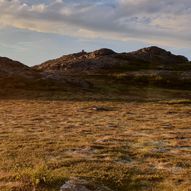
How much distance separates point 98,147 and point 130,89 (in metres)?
68.3

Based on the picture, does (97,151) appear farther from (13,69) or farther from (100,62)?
(100,62)

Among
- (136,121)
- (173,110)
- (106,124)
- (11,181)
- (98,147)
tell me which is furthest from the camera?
(173,110)

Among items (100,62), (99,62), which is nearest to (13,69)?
(99,62)

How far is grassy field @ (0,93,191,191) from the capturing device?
62.3ft

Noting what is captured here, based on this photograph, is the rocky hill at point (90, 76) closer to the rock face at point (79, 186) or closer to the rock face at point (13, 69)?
the rock face at point (13, 69)

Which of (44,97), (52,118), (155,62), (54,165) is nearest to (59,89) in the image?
(44,97)

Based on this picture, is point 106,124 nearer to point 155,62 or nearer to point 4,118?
point 4,118

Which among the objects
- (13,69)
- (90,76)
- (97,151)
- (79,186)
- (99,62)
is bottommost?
(97,151)

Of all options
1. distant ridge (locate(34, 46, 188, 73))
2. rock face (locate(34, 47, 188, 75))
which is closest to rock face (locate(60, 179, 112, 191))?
rock face (locate(34, 47, 188, 75))

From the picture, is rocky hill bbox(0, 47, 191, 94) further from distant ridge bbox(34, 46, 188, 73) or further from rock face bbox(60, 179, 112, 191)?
rock face bbox(60, 179, 112, 191)

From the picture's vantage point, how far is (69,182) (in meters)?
17.1

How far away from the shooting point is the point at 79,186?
16625mm

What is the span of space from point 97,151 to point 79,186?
10212 millimetres

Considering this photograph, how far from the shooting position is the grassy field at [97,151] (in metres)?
19.0
